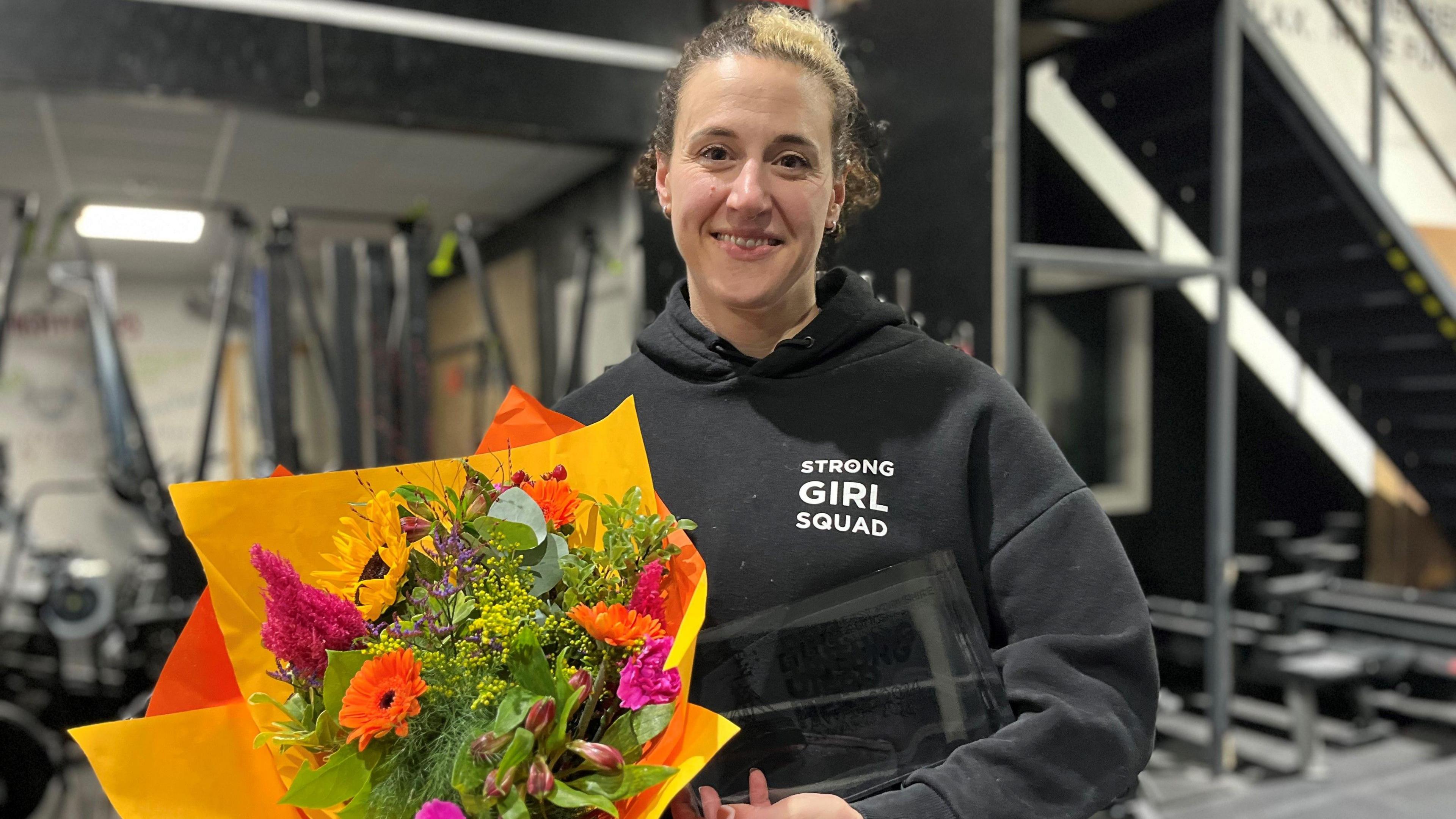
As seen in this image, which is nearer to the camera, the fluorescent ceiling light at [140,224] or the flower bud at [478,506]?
the flower bud at [478,506]

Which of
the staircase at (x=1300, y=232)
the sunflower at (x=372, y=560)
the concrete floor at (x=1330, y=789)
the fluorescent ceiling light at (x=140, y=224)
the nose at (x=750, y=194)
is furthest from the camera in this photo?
the staircase at (x=1300, y=232)

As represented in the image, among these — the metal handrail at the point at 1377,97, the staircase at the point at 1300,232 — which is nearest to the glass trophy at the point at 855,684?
the staircase at the point at 1300,232

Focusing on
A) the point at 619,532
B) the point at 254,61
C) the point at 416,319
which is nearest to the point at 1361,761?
the point at 416,319

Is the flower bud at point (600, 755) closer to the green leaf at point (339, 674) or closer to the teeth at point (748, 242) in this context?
the green leaf at point (339, 674)

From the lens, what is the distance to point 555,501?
83 centimetres

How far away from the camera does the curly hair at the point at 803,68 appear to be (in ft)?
3.22

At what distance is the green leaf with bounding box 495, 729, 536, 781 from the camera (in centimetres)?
64

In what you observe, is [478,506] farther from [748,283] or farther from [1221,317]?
[1221,317]

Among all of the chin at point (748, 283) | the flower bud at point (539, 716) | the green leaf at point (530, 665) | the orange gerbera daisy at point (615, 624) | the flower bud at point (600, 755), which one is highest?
the chin at point (748, 283)

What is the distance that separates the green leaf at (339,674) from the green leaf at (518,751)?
0.13m

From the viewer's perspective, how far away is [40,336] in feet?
13.9

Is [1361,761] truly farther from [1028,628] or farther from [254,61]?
[254,61]

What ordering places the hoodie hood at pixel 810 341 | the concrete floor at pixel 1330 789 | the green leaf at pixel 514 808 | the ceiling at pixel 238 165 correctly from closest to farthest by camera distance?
the green leaf at pixel 514 808, the hoodie hood at pixel 810 341, the ceiling at pixel 238 165, the concrete floor at pixel 1330 789

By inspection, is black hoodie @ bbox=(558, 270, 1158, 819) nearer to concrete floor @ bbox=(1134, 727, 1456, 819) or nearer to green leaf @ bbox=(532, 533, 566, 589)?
green leaf @ bbox=(532, 533, 566, 589)
